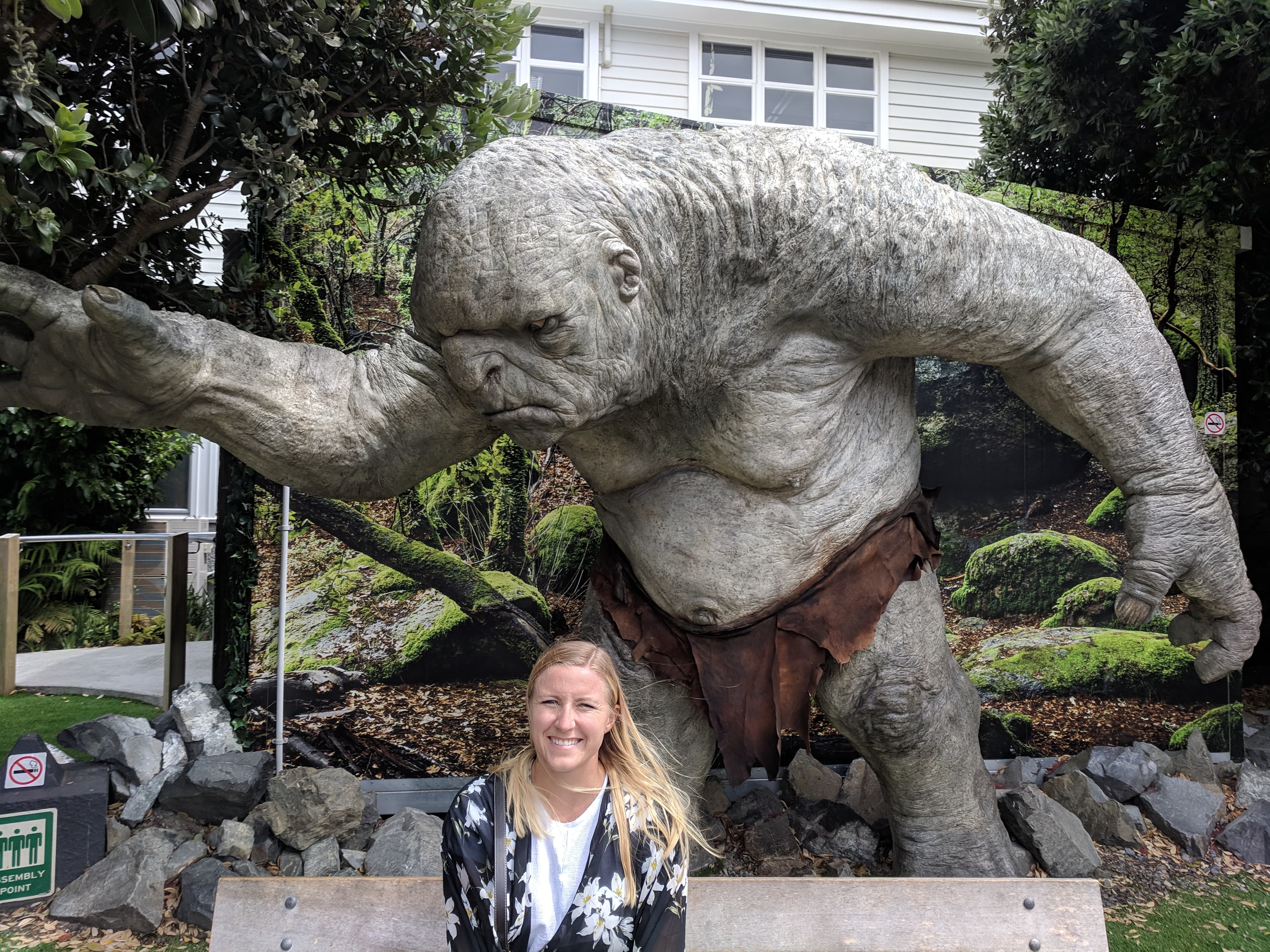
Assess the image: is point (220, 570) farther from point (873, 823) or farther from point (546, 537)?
point (873, 823)

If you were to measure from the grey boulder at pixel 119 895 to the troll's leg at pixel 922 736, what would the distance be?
61.9 inches

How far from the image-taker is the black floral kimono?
110 cm

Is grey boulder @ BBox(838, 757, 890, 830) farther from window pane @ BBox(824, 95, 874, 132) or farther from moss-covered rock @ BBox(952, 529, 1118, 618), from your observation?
window pane @ BBox(824, 95, 874, 132)

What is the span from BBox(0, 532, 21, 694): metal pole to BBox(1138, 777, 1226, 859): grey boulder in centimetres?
385

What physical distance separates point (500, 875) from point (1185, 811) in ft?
7.93

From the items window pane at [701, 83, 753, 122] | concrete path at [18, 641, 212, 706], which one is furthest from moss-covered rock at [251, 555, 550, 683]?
window pane at [701, 83, 753, 122]

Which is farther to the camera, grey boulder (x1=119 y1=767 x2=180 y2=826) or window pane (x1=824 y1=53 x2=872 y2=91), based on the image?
window pane (x1=824 y1=53 x2=872 y2=91)

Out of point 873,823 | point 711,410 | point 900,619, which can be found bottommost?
point 873,823

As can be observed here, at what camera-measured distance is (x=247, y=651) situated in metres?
2.75

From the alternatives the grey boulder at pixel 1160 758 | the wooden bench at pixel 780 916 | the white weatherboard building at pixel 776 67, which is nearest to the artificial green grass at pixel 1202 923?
the grey boulder at pixel 1160 758

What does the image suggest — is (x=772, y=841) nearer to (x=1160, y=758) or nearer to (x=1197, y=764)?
(x=1160, y=758)

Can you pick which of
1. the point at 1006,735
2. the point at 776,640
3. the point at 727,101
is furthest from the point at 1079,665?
the point at 727,101

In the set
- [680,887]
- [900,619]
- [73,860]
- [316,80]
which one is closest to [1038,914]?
[900,619]

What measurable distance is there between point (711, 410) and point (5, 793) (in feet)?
6.18
